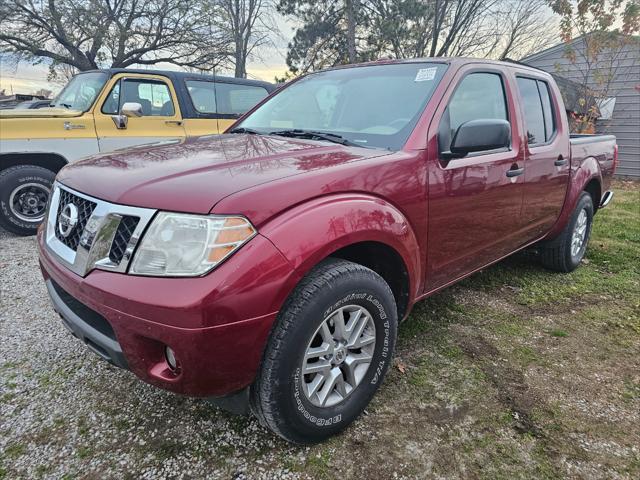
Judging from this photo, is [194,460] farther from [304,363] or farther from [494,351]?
[494,351]

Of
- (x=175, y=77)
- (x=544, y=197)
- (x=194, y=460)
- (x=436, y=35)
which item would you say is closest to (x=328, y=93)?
(x=544, y=197)

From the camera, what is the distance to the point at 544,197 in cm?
332

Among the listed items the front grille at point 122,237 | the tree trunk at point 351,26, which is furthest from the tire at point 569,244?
the tree trunk at point 351,26

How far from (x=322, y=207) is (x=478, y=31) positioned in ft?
80.4

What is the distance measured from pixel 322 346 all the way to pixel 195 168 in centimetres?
94

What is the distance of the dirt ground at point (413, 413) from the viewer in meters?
1.88

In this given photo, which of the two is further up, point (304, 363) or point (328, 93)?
point (328, 93)

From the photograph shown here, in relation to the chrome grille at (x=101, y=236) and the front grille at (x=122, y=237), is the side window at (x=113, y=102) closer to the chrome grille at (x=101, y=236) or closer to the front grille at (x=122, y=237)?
the chrome grille at (x=101, y=236)

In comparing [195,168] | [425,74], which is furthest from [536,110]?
[195,168]

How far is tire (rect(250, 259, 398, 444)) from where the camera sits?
1.69 metres

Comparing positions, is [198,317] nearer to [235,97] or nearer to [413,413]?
[413,413]

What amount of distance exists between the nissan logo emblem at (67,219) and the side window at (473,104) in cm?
182

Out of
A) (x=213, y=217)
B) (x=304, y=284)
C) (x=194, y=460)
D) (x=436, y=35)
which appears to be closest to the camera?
(x=213, y=217)

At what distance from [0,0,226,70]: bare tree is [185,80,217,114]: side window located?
565 inches
